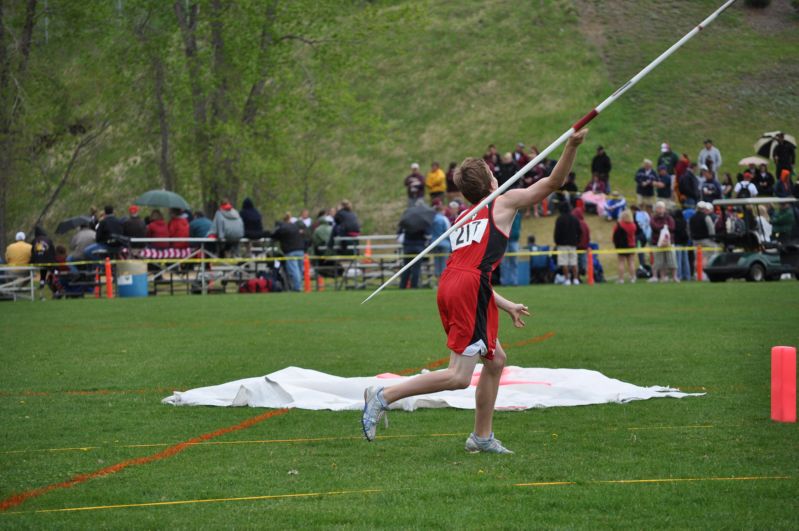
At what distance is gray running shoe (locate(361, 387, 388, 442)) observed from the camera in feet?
25.7

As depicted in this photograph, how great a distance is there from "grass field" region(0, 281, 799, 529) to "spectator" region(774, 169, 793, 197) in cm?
1969

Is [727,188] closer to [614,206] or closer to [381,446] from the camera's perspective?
[614,206]

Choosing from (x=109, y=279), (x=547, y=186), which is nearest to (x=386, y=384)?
(x=547, y=186)

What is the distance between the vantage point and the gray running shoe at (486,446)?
25.1 ft

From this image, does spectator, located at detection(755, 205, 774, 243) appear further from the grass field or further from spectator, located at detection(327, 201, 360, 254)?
the grass field

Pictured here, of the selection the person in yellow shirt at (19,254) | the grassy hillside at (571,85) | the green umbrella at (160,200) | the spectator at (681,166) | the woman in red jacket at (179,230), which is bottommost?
the person in yellow shirt at (19,254)

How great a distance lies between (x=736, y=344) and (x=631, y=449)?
7238 millimetres

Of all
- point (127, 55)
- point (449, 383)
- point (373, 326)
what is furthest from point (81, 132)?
point (449, 383)

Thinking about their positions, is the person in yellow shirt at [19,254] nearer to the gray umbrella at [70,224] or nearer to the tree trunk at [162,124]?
the gray umbrella at [70,224]

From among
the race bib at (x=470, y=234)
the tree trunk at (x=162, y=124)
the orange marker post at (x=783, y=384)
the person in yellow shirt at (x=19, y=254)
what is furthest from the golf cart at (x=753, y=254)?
the race bib at (x=470, y=234)

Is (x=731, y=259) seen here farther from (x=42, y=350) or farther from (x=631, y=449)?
(x=631, y=449)

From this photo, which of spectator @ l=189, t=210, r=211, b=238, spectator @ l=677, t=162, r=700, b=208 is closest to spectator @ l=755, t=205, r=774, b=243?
spectator @ l=677, t=162, r=700, b=208

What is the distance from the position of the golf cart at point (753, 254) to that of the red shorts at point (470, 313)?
22.9 metres

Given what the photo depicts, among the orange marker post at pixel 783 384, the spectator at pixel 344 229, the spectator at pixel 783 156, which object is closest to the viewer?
the orange marker post at pixel 783 384
